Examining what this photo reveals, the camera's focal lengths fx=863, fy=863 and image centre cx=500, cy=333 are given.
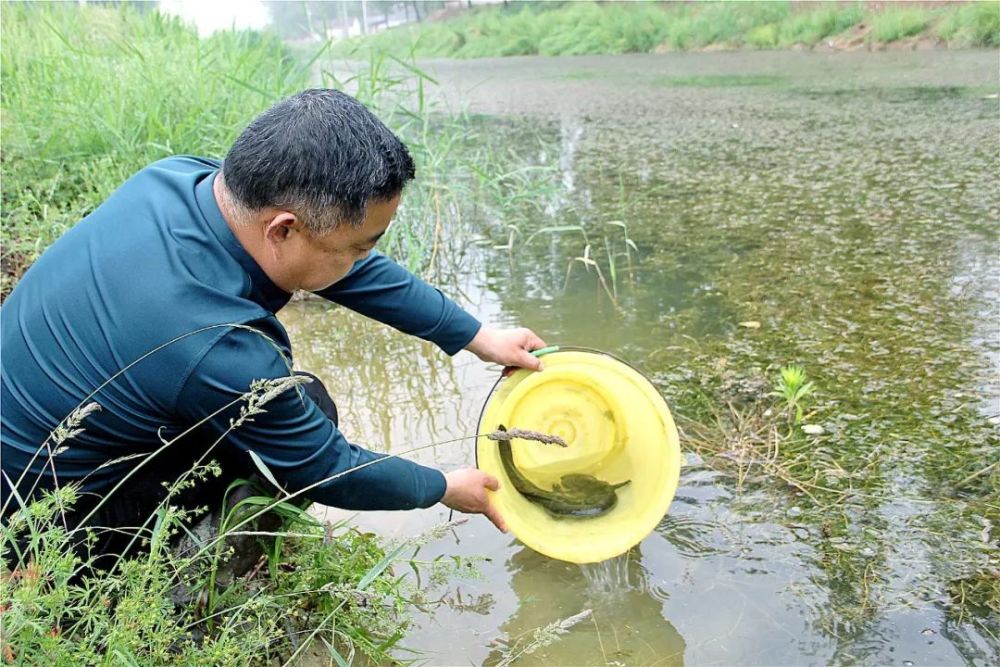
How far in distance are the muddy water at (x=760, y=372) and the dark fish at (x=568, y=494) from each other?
0.14 meters

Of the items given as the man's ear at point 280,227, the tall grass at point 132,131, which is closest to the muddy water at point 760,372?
the tall grass at point 132,131

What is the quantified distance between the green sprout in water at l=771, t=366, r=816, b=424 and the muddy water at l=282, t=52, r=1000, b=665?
68 millimetres

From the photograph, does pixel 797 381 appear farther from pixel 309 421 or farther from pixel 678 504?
pixel 309 421

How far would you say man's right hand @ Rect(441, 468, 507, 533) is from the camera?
5.67 feet

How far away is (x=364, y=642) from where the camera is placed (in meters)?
1.60

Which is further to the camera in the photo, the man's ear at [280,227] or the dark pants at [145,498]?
the dark pants at [145,498]

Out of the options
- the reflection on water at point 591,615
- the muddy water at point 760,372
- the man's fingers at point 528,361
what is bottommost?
the reflection on water at point 591,615

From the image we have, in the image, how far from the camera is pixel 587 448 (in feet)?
7.80

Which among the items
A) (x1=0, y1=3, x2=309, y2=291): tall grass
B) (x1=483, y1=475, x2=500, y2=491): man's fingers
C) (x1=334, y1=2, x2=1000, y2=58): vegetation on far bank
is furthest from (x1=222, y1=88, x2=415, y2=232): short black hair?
(x1=334, y1=2, x2=1000, y2=58): vegetation on far bank

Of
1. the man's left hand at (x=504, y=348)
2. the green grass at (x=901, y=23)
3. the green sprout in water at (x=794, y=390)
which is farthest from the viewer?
the green grass at (x=901, y=23)

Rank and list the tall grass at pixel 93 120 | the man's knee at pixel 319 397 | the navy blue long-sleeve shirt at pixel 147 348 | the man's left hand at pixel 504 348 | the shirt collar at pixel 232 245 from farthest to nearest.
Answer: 1. the tall grass at pixel 93 120
2. the man's left hand at pixel 504 348
3. the man's knee at pixel 319 397
4. the shirt collar at pixel 232 245
5. the navy blue long-sleeve shirt at pixel 147 348

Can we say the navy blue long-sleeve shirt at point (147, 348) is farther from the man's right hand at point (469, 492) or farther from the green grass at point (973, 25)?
the green grass at point (973, 25)

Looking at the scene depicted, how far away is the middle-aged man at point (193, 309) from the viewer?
1352mm

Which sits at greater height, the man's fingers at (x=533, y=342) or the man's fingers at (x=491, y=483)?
the man's fingers at (x=533, y=342)
